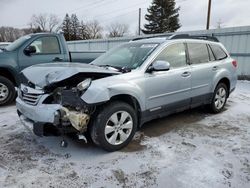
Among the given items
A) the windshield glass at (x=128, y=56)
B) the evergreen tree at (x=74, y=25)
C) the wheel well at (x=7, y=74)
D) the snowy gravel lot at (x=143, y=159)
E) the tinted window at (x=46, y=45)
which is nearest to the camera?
the snowy gravel lot at (x=143, y=159)

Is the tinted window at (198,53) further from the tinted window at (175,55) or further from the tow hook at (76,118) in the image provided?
the tow hook at (76,118)

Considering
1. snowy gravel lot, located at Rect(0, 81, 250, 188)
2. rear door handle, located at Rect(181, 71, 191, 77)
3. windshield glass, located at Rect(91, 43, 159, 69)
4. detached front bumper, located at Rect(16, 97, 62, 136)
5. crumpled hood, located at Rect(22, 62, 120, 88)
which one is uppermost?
windshield glass, located at Rect(91, 43, 159, 69)

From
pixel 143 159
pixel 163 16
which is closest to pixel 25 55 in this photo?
pixel 143 159

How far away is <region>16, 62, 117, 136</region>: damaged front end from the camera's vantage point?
3230 millimetres

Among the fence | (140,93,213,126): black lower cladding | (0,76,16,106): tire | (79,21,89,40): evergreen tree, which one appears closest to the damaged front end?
(140,93,213,126): black lower cladding

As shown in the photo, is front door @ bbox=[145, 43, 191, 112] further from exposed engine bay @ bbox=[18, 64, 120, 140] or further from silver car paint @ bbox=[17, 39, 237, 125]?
exposed engine bay @ bbox=[18, 64, 120, 140]

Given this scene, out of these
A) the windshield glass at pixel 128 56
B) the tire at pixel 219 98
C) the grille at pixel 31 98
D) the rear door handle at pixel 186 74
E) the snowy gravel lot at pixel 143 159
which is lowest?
the snowy gravel lot at pixel 143 159

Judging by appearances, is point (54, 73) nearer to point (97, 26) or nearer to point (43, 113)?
point (43, 113)

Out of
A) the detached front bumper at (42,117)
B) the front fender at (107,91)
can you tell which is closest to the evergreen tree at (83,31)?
the front fender at (107,91)

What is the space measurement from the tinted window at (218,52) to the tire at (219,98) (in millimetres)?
618

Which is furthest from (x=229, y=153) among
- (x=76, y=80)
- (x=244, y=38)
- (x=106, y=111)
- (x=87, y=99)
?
(x=244, y=38)

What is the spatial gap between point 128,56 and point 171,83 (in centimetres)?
90

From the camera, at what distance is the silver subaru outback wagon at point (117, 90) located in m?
3.28

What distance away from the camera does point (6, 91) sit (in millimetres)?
6180
